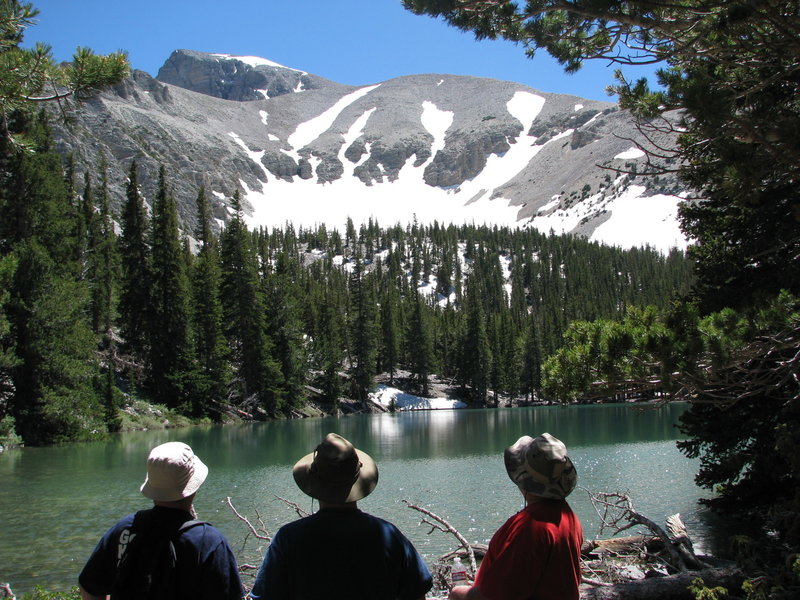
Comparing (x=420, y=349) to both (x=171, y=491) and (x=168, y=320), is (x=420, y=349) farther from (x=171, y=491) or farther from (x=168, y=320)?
(x=171, y=491)

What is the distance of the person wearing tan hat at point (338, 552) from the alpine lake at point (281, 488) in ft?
14.4

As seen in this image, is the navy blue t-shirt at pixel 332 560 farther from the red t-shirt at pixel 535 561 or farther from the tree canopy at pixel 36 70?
the tree canopy at pixel 36 70

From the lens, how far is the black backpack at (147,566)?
8.69 ft

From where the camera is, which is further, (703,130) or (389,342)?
(389,342)

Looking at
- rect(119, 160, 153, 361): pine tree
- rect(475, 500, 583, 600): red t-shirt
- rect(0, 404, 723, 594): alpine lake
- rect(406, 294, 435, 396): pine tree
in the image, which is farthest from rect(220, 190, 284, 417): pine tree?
rect(475, 500, 583, 600): red t-shirt

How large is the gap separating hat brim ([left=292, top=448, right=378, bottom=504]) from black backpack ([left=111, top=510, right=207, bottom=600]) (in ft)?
1.48

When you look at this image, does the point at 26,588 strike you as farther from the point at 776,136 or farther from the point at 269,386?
the point at 269,386

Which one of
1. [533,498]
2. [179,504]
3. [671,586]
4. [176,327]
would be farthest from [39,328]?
[533,498]

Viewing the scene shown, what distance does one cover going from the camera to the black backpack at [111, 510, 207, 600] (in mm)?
2648

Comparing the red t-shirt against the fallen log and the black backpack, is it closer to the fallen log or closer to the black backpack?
the black backpack

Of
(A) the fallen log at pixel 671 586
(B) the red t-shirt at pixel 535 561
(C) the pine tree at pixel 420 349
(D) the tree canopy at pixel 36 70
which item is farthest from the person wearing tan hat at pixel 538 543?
(C) the pine tree at pixel 420 349

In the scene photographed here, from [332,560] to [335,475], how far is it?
332 millimetres

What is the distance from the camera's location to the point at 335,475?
8.78ft

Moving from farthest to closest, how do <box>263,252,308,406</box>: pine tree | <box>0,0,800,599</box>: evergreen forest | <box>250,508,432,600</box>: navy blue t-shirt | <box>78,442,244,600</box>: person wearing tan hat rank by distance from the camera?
1. <box>263,252,308,406</box>: pine tree
2. <box>0,0,800,599</box>: evergreen forest
3. <box>78,442,244,600</box>: person wearing tan hat
4. <box>250,508,432,600</box>: navy blue t-shirt
